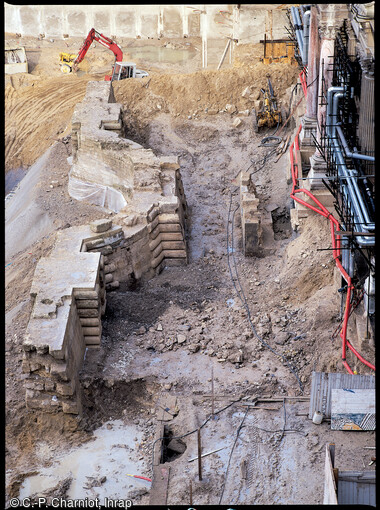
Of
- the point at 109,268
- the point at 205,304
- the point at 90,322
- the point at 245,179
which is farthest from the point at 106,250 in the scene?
the point at 245,179

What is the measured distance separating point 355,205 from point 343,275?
5.99 feet

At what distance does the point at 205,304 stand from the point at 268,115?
8.75 meters

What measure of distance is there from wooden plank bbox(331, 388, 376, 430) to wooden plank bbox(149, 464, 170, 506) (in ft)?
8.73

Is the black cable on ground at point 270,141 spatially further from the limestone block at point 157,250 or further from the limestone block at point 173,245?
the limestone block at point 157,250

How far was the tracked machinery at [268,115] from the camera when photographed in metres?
22.5

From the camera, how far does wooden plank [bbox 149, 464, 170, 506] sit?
1105cm

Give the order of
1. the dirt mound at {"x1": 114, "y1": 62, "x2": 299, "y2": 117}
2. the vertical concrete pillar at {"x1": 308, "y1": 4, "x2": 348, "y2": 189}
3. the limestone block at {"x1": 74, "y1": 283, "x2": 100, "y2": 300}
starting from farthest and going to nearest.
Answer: the dirt mound at {"x1": 114, "y1": 62, "x2": 299, "y2": 117} → the vertical concrete pillar at {"x1": 308, "y1": 4, "x2": 348, "y2": 189} → the limestone block at {"x1": 74, "y1": 283, "x2": 100, "y2": 300}

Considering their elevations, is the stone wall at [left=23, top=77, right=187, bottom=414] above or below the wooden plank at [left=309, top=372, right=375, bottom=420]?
above

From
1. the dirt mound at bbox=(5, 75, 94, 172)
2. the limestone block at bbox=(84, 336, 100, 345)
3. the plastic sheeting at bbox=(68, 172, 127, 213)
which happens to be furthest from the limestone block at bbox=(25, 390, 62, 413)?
the dirt mound at bbox=(5, 75, 94, 172)

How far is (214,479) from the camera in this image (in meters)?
11.2

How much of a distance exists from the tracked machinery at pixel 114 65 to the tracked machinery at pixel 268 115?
5636 mm

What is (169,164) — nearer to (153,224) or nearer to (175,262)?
(153,224)

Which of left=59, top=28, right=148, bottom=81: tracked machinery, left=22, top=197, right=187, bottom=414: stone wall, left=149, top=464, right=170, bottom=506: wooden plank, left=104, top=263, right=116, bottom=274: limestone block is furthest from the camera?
left=59, top=28, right=148, bottom=81: tracked machinery

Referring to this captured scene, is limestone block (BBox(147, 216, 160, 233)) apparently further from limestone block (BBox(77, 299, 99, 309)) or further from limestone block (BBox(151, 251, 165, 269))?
limestone block (BBox(77, 299, 99, 309))
